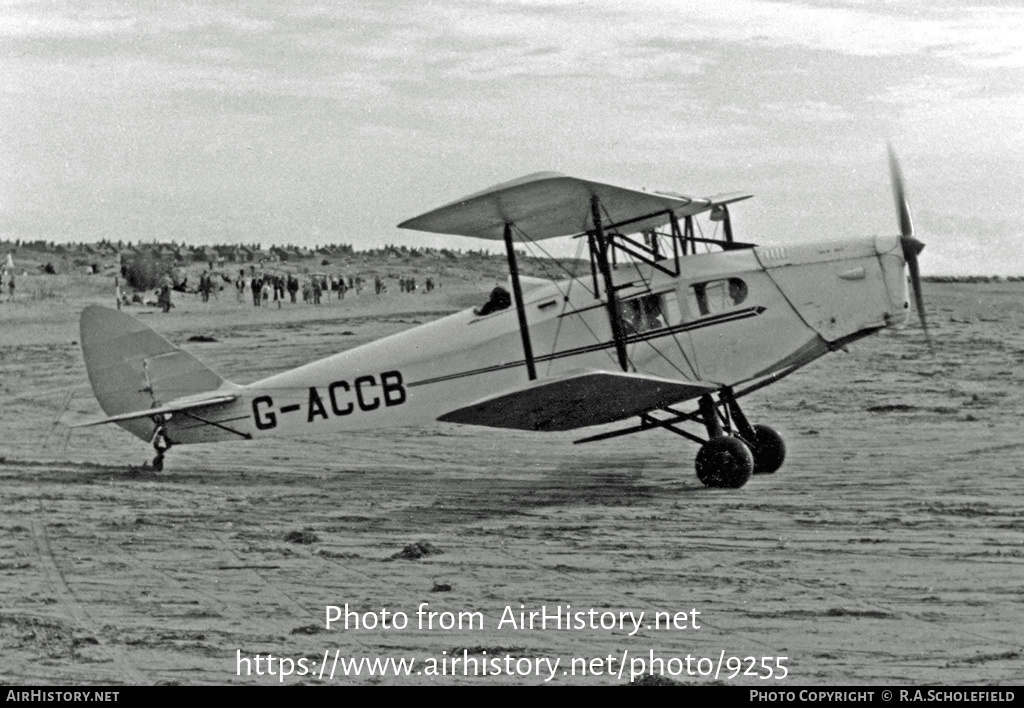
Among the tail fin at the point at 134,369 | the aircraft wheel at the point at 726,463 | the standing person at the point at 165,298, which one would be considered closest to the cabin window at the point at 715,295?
the aircraft wheel at the point at 726,463

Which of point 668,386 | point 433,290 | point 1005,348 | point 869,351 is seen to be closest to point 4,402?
point 668,386

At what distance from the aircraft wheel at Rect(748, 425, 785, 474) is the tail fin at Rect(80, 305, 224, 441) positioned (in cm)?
612

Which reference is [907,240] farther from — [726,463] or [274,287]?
[274,287]

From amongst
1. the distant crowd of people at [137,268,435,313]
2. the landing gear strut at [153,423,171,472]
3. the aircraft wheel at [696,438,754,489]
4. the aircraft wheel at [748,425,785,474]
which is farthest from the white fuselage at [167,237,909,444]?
the distant crowd of people at [137,268,435,313]

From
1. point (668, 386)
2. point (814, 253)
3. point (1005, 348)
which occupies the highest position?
point (814, 253)

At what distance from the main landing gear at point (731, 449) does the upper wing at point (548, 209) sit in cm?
198

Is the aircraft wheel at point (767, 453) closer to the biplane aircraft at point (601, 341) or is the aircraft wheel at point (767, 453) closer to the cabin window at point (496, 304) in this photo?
the biplane aircraft at point (601, 341)

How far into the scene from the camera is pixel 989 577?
27.3 ft

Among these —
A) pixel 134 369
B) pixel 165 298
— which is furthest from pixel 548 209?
pixel 165 298

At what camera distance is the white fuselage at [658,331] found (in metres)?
12.2

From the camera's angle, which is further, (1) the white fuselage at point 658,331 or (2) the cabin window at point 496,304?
(2) the cabin window at point 496,304

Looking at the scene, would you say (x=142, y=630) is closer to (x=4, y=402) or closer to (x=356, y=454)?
(x=356, y=454)

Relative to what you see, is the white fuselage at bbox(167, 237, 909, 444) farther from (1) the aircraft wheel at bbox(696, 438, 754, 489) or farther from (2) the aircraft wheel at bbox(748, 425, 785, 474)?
(2) the aircraft wheel at bbox(748, 425, 785, 474)
